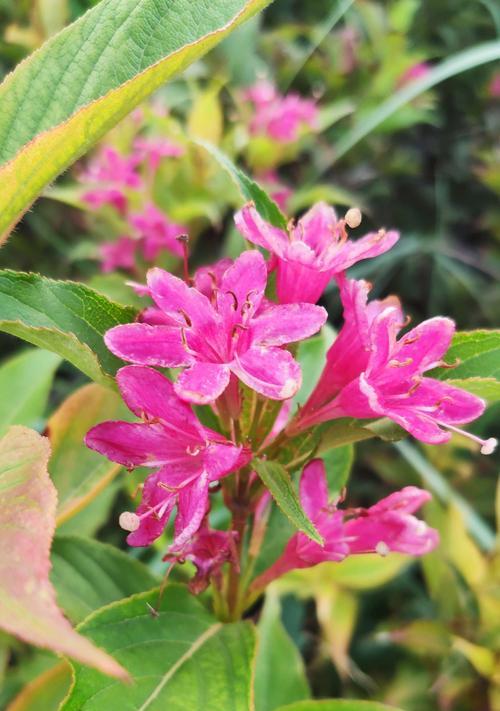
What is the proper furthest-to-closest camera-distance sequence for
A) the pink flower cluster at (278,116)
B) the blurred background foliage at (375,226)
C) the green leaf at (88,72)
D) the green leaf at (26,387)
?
1. the pink flower cluster at (278,116)
2. the blurred background foliage at (375,226)
3. the green leaf at (26,387)
4. the green leaf at (88,72)

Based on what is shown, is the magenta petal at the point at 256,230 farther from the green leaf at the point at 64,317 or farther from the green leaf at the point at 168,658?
the green leaf at the point at 168,658

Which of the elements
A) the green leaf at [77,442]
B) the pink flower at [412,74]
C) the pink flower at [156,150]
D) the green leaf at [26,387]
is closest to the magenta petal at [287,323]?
the green leaf at [77,442]

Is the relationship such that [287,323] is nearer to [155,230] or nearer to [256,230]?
[256,230]

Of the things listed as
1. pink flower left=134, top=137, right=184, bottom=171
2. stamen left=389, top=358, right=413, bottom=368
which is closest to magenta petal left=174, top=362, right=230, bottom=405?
stamen left=389, top=358, right=413, bottom=368

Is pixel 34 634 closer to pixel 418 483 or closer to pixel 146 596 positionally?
pixel 146 596

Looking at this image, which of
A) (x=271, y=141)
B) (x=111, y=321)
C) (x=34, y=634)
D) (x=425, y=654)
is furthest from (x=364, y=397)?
(x=271, y=141)

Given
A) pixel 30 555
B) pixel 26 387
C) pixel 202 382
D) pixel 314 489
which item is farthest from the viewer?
pixel 26 387

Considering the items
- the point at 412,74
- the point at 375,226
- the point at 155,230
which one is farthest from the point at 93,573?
the point at 412,74
